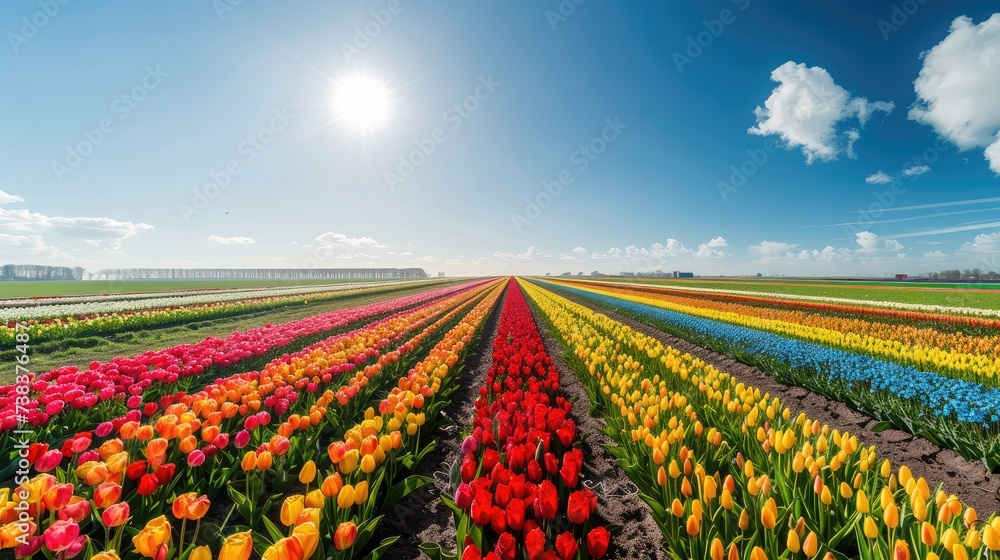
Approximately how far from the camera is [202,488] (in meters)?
3.15

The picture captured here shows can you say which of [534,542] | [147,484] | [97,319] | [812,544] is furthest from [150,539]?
[97,319]

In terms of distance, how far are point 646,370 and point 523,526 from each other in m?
4.67

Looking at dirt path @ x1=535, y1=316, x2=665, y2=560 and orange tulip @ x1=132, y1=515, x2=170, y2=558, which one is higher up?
orange tulip @ x1=132, y1=515, x2=170, y2=558

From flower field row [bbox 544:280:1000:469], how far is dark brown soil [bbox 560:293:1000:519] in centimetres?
12

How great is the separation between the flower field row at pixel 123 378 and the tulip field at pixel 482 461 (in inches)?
1.4

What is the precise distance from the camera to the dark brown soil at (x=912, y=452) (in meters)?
3.76

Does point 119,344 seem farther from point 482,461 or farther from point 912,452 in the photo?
point 912,452

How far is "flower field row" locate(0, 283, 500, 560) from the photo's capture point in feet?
5.95

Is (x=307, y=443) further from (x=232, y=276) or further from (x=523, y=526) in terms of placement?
(x=232, y=276)

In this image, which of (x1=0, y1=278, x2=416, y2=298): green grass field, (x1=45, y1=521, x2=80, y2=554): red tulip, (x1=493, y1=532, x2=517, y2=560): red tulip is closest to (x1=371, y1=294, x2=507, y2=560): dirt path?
(x1=493, y1=532, x2=517, y2=560): red tulip

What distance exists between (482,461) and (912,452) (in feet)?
18.1

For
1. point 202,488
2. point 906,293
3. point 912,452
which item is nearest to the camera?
point 202,488

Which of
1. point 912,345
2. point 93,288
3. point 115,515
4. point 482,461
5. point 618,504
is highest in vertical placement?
point 115,515

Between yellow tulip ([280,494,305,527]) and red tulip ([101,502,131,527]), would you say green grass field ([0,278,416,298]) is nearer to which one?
red tulip ([101,502,131,527])
